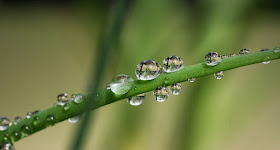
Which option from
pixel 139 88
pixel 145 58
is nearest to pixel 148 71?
pixel 139 88

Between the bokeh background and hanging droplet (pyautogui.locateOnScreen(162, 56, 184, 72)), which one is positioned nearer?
hanging droplet (pyautogui.locateOnScreen(162, 56, 184, 72))

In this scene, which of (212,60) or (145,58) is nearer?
(212,60)

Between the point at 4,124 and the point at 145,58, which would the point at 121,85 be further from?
the point at 145,58

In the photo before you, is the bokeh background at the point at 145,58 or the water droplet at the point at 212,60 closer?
the water droplet at the point at 212,60

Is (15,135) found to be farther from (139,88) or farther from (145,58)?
(145,58)

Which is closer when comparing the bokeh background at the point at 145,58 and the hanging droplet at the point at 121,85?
the hanging droplet at the point at 121,85

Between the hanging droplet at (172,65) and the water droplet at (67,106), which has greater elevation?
the hanging droplet at (172,65)

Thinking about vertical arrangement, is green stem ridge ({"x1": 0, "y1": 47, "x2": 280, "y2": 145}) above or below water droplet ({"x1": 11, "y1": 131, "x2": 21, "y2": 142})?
above

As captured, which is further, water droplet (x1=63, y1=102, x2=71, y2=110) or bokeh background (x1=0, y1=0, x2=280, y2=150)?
bokeh background (x1=0, y1=0, x2=280, y2=150)

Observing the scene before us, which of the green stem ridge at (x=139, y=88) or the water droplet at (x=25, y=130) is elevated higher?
the green stem ridge at (x=139, y=88)
